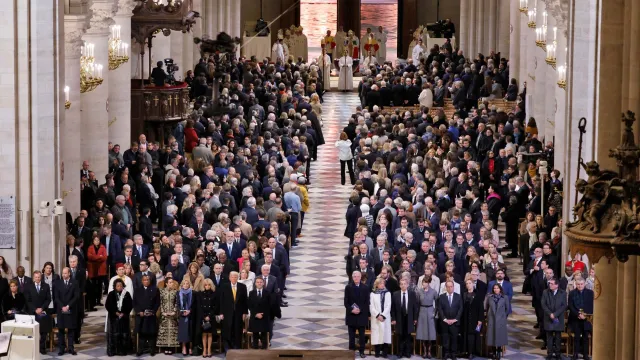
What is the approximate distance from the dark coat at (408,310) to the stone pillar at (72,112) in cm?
802

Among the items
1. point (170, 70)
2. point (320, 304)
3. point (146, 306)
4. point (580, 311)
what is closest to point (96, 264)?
point (146, 306)

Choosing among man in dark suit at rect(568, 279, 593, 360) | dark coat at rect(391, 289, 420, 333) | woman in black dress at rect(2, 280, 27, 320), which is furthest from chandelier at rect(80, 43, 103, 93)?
man in dark suit at rect(568, 279, 593, 360)

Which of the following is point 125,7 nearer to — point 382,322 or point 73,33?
point 73,33

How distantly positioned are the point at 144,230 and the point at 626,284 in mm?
16672

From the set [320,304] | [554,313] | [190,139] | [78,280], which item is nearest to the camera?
[554,313]

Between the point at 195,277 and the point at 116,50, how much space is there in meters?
12.3

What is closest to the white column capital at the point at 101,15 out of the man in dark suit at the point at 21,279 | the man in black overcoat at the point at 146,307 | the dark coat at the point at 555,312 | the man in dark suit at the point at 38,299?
the man in dark suit at the point at 21,279

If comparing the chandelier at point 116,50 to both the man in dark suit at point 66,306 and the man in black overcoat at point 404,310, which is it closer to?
the man in dark suit at point 66,306

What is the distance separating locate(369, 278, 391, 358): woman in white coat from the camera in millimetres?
25906

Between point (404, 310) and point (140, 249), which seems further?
point (140, 249)

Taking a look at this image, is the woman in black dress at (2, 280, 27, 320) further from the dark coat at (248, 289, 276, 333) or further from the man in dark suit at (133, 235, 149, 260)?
the dark coat at (248, 289, 276, 333)

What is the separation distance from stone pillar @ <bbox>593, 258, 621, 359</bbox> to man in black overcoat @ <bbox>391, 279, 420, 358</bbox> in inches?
366

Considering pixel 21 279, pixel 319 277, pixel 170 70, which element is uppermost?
pixel 170 70

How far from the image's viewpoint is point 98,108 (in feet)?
117
